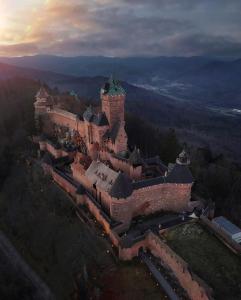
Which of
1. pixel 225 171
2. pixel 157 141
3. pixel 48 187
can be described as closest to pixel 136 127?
pixel 157 141

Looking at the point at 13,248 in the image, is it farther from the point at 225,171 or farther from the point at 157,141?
the point at 225,171

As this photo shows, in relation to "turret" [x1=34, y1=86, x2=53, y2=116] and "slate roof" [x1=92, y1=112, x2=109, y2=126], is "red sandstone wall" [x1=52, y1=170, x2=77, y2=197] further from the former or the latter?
"turret" [x1=34, y1=86, x2=53, y2=116]

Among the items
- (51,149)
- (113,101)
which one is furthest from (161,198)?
(51,149)

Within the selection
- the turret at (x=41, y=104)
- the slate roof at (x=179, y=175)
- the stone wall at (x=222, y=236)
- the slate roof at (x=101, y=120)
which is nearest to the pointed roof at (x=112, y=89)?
the slate roof at (x=101, y=120)

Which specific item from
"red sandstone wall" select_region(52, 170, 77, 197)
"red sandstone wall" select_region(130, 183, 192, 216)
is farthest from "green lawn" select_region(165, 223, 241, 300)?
"red sandstone wall" select_region(52, 170, 77, 197)

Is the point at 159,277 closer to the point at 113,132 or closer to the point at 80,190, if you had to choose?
the point at 80,190

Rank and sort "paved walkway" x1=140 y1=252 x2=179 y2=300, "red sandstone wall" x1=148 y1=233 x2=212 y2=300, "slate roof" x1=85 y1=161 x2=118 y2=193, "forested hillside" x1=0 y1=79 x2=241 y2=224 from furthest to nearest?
"forested hillside" x1=0 y1=79 x2=241 y2=224, "slate roof" x1=85 y1=161 x2=118 y2=193, "paved walkway" x1=140 y1=252 x2=179 y2=300, "red sandstone wall" x1=148 y1=233 x2=212 y2=300
